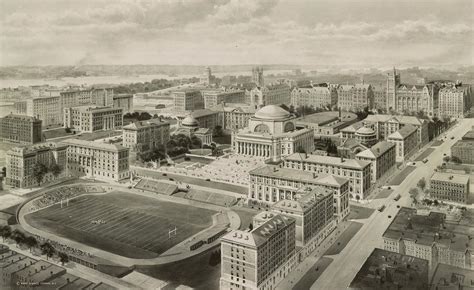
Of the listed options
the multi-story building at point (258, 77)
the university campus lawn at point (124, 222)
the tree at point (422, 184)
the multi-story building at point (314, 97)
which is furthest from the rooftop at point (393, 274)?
the multi-story building at point (258, 77)

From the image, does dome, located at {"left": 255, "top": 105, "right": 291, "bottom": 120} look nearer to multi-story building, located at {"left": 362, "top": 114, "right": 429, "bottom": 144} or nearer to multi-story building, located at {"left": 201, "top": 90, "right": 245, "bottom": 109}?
A: multi-story building, located at {"left": 362, "top": 114, "right": 429, "bottom": 144}

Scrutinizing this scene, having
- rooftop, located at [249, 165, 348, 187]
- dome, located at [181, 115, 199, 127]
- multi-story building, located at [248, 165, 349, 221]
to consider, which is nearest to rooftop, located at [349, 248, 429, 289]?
multi-story building, located at [248, 165, 349, 221]

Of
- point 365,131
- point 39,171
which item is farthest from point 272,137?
point 39,171

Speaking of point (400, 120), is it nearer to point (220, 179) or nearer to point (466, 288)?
point (220, 179)

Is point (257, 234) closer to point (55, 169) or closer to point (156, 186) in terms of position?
point (156, 186)

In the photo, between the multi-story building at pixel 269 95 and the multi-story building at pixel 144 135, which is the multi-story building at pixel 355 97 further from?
the multi-story building at pixel 144 135

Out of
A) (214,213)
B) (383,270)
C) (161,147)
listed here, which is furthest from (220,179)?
(383,270)
